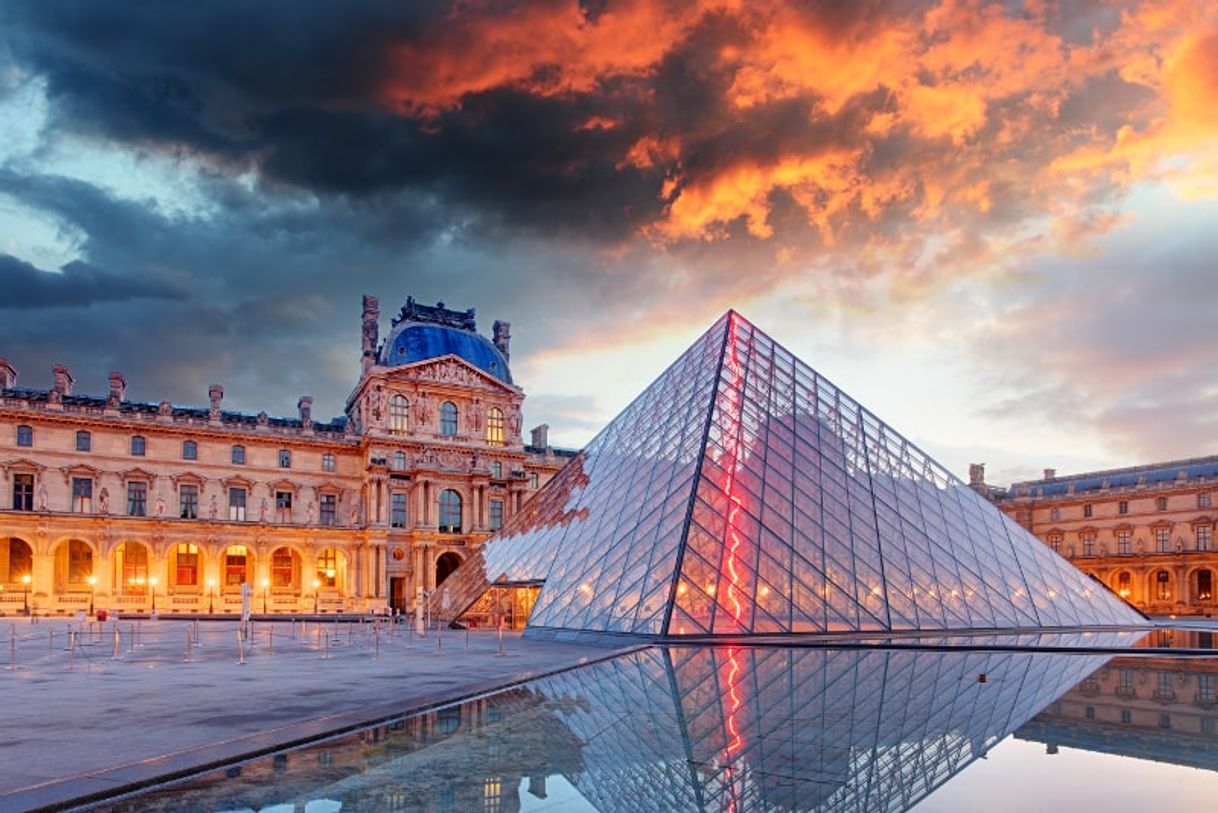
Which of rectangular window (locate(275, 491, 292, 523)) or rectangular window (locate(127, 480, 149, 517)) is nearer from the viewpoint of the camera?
rectangular window (locate(127, 480, 149, 517))

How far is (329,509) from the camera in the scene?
62406 millimetres

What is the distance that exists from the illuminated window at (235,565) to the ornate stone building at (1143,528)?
58514mm

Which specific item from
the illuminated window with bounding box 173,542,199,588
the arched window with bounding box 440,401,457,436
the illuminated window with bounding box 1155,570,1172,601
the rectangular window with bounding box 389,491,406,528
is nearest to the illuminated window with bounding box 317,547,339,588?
the rectangular window with bounding box 389,491,406,528

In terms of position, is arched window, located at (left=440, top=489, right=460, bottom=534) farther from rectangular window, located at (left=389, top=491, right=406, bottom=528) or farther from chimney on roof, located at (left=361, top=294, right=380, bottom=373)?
chimney on roof, located at (left=361, top=294, right=380, bottom=373)

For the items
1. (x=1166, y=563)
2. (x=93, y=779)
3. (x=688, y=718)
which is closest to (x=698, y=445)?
(x=688, y=718)

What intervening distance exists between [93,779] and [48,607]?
169 feet

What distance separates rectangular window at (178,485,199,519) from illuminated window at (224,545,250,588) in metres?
3.09

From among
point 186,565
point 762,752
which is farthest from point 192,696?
point 186,565

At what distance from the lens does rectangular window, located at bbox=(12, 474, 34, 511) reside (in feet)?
172

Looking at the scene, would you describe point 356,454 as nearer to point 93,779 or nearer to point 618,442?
point 618,442

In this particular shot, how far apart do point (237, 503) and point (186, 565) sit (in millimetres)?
4728

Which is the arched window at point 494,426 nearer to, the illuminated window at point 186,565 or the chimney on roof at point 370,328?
the chimney on roof at point 370,328

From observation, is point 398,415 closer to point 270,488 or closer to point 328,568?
point 270,488

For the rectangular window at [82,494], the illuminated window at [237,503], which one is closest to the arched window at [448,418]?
the illuminated window at [237,503]
